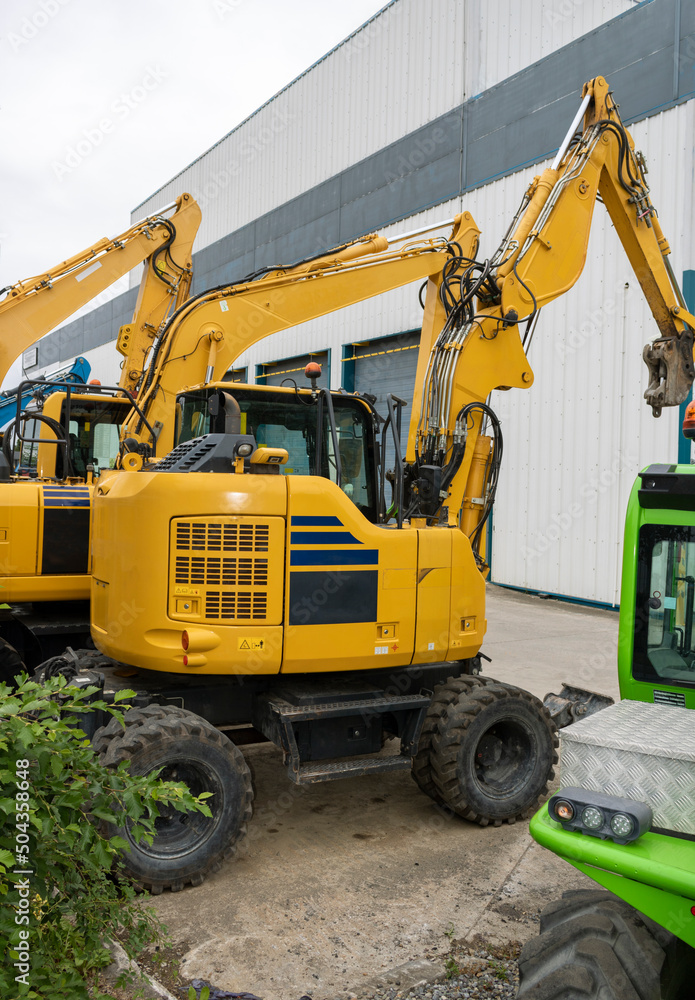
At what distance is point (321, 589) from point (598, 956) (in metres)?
2.60

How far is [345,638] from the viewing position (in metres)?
4.56

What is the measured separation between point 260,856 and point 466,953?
1.38 meters

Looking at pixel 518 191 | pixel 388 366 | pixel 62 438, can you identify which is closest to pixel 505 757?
pixel 62 438

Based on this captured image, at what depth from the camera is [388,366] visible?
16.2 meters

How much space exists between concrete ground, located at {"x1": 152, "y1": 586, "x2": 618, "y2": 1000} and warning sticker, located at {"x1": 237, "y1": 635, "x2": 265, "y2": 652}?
1202 mm

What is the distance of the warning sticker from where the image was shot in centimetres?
433

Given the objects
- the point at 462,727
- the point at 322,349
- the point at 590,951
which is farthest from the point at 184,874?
the point at 322,349

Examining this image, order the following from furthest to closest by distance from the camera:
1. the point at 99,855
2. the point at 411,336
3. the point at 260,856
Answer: the point at 411,336
the point at 260,856
the point at 99,855

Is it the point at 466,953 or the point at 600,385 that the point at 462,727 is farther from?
the point at 600,385

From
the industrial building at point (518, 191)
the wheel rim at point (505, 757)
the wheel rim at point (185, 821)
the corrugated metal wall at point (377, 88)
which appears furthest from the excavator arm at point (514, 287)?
the corrugated metal wall at point (377, 88)

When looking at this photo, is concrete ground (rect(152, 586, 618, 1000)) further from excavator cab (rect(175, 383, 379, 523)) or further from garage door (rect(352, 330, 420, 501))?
garage door (rect(352, 330, 420, 501))

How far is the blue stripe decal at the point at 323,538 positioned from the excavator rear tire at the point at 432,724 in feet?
3.72

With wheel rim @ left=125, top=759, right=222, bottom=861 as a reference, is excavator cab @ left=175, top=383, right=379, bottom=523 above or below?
above

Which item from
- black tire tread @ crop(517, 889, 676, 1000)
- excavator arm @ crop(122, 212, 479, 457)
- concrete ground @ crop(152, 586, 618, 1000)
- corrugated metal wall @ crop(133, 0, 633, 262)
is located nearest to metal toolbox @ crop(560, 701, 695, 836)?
black tire tread @ crop(517, 889, 676, 1000)
